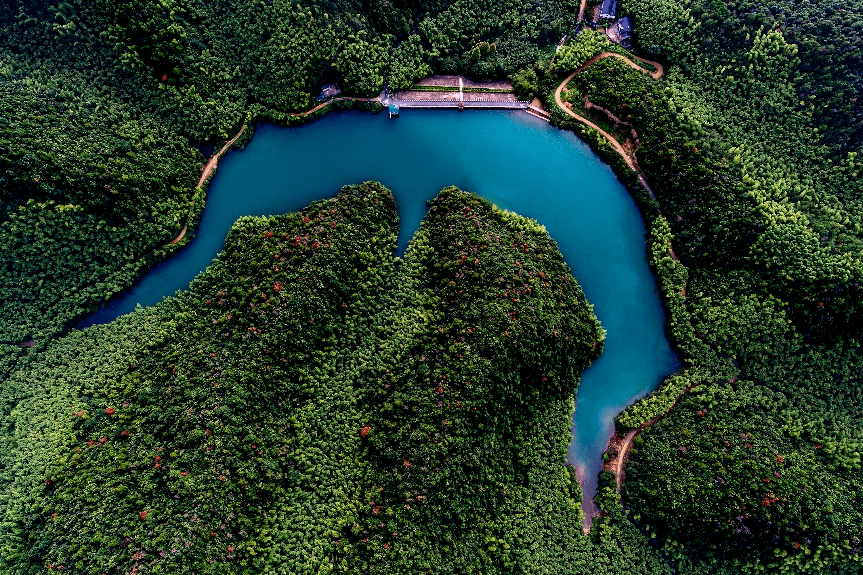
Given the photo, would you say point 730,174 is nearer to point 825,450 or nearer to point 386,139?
point 825,450

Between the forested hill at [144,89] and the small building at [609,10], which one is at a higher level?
the small building at [609,10]

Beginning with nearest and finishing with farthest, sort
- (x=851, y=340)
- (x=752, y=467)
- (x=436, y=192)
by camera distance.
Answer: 1. (x=752, y=467)
2. (x=851, y=340)
3. (x=436, y=192)

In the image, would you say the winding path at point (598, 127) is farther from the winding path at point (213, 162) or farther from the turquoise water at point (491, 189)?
the winding path at point (213, 162)

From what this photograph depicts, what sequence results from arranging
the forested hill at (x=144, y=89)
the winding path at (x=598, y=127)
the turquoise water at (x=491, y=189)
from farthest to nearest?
the winding path at (x=598, y=127) < the turquoise water at (x=491, y=189) < the forested hill at (x=144, y=89)

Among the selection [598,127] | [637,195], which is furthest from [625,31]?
[637,195]

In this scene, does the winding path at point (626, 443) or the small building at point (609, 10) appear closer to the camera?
the winding path at point (626, 443)

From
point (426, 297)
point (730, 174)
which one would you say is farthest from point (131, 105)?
point (730, 174)

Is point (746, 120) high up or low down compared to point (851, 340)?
up

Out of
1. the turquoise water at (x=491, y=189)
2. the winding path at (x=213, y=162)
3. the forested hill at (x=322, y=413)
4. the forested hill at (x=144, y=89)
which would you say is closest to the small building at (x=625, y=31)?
the forested hill at (x=144, y=89)
